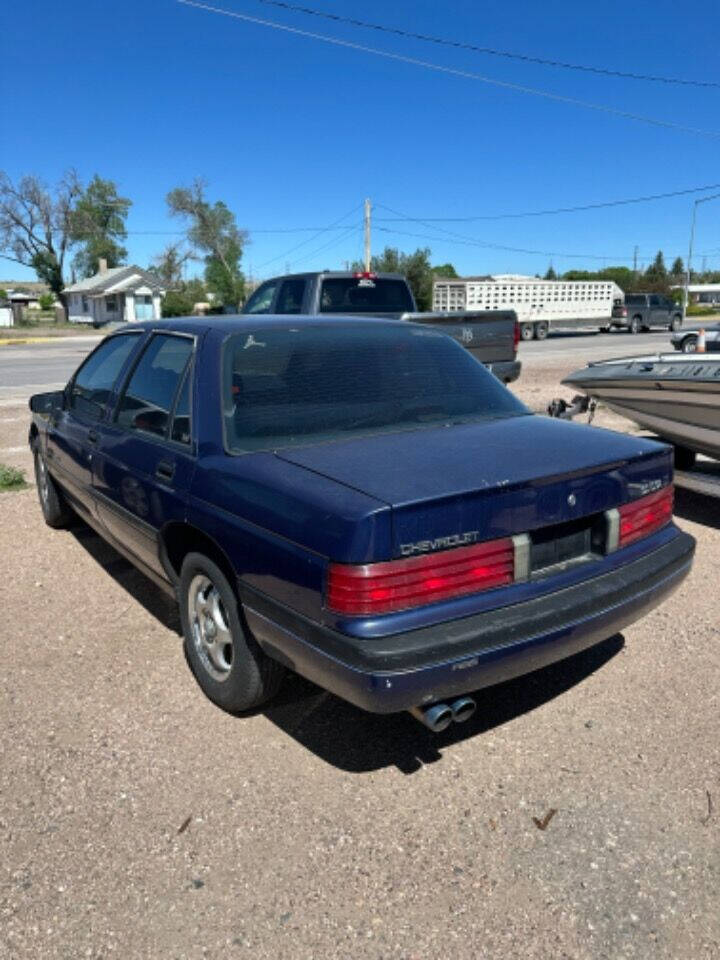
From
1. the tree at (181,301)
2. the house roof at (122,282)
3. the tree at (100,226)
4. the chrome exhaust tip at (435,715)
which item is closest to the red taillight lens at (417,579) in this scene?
the chrome exhaust tip at (435,715)

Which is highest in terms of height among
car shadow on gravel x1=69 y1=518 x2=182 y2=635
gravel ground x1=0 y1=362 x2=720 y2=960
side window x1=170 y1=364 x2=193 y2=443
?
side window x1=170 y1=364 x2=193 y2=443

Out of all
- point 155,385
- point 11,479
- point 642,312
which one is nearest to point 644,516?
point 155,385

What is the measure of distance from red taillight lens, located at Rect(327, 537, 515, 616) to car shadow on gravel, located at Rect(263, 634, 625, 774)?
0.84 meters

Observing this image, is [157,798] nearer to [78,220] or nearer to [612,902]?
[612,902]

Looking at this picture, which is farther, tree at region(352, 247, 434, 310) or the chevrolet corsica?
tree at region(352, 247, 434, 310)

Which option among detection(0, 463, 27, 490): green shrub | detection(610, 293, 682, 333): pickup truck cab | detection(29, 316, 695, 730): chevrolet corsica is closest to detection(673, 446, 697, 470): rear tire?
detection(29, 316, 695, 730): chevrolet corsica

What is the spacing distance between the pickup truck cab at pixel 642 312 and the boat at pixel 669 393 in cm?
3374

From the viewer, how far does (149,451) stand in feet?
11.4

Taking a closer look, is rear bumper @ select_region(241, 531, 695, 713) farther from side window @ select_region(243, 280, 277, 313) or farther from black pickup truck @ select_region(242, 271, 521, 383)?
side window @ select_region(243, 280, 277, 313)

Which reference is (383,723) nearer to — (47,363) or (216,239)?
(47,363)

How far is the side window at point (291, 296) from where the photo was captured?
992cm

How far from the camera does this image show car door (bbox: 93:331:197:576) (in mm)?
3244

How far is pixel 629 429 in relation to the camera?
9.95 metres

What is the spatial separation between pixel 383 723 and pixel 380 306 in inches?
311
